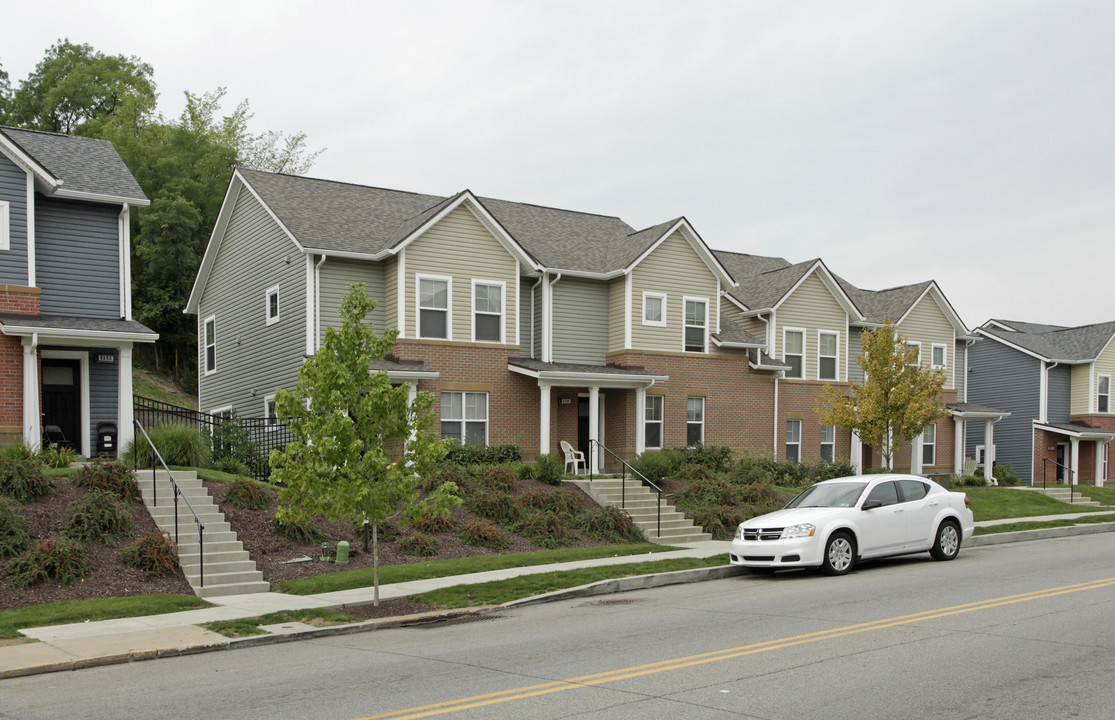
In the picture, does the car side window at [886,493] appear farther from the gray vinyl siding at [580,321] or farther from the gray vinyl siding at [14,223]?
the gray vinyl siding at [14,223]

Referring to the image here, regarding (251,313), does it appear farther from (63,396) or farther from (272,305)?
(63,396)

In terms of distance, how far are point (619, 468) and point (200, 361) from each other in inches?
580

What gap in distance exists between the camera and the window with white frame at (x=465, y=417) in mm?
25016

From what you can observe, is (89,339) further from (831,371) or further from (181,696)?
(831,371)

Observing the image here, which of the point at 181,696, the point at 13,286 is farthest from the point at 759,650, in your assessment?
the point at 13,286

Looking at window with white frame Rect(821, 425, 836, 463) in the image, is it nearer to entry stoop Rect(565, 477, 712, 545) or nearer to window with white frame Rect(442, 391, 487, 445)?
entry stoop Rect(565, 477, 712, 545)

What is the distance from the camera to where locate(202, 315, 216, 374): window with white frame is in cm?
3081

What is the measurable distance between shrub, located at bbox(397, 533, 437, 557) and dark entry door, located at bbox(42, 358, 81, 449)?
8517mm

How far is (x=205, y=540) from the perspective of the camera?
1625 cm

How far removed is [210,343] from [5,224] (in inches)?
455

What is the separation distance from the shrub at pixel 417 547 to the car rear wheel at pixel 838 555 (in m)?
6.88

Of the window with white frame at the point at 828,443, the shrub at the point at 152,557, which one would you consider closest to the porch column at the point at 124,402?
the shrub at the point at 152,557

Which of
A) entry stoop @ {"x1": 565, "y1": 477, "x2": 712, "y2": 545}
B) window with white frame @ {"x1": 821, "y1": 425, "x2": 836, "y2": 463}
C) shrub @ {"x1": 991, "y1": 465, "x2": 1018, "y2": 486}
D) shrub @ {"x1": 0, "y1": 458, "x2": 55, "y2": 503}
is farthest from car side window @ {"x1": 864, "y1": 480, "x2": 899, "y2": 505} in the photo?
shrub @ {"x1": 991, "y1": 465, "x2": 1018, "y2": 486}

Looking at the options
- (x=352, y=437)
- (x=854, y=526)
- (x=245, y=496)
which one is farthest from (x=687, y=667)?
(x=245, y=496)
